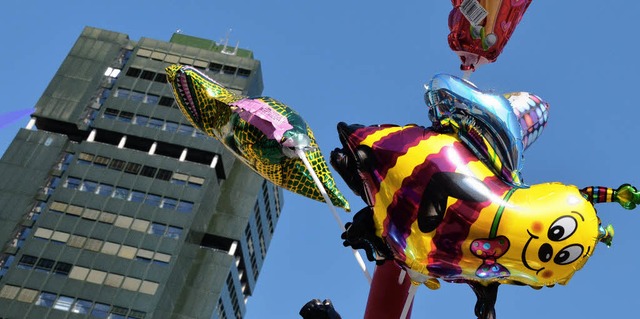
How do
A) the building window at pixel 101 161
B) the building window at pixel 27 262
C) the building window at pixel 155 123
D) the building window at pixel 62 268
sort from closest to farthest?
1. the building window at pixel 62 268
2. the building window at pixel 27 262
3. the building window at pixel 101 161
4. the building window at pixel 155 123

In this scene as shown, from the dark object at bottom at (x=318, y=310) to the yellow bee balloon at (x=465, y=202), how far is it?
737 mm

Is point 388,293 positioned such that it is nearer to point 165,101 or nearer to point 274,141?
point 274,141

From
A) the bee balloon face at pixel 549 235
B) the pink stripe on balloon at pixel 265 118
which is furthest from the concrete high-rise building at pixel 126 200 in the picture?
the bee balloon face at pixel 549 235

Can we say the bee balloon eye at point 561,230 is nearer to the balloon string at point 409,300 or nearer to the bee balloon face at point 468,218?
the bee balloon face at point 468,218

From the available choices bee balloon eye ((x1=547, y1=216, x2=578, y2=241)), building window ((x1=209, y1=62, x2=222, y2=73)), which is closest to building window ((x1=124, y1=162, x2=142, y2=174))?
building window ((x1=209, y1=62, x2=222, y2=73))

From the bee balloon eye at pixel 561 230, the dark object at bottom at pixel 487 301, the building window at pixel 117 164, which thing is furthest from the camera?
the building window at pixel 117 164

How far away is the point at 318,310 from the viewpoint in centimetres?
739

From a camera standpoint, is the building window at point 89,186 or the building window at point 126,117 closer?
the building window at point 89,186

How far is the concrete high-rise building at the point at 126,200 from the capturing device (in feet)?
154

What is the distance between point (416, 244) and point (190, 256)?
45236 millimetres

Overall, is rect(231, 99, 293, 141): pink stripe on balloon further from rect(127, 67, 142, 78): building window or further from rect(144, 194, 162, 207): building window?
rect(127, 67, 142, 78): building window

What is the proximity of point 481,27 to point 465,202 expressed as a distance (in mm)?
1973

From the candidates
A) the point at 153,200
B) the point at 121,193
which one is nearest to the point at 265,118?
the point at 153,200

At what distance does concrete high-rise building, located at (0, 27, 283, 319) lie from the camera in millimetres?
46812
